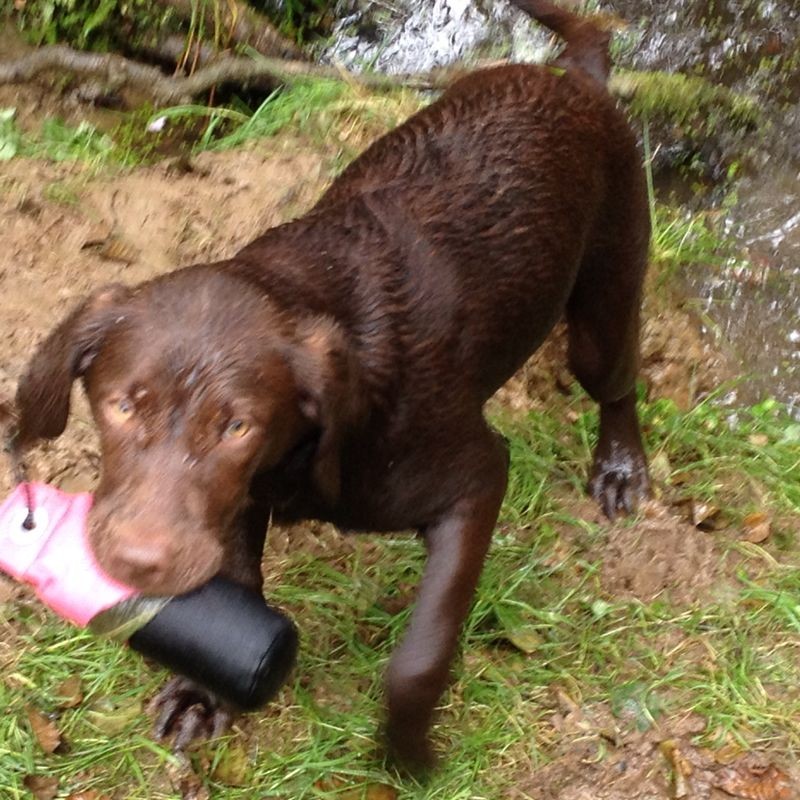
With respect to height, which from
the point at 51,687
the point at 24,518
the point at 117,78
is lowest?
the point at 51,687

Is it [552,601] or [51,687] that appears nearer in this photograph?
[51,687]

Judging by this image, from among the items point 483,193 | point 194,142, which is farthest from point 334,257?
point 194,142

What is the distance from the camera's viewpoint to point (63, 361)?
2.24m

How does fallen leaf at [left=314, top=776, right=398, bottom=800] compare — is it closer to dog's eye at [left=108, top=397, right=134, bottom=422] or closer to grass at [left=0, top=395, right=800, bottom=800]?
grass at [left=0, top=395, right=800, bottom=800]

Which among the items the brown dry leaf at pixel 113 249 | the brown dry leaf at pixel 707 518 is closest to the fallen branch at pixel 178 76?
the brown dry leaf at pixel 113 249

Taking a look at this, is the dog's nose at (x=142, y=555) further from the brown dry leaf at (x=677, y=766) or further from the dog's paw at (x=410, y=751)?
the brown dry leaf at (x=677, y=766)

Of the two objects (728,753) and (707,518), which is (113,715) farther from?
(707,518)

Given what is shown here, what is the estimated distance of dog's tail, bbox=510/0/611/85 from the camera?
327cm

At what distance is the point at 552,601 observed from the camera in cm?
342

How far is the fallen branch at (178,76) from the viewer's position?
4742 millimetres

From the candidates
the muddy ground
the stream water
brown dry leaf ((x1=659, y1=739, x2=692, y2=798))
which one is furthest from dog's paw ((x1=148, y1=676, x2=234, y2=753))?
the stream water

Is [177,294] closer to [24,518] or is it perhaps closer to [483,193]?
[24,518]

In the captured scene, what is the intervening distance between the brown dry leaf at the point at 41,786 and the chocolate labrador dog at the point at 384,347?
318 mm

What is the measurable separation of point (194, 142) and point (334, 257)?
249 centimetres
